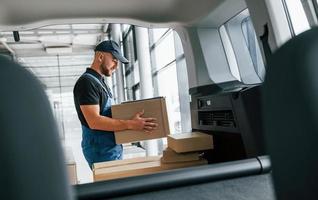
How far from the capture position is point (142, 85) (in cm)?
502

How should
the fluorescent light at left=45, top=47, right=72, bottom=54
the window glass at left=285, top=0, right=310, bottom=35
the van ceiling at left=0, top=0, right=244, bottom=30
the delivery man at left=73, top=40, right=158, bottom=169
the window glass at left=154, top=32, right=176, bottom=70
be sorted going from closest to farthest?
the window glass at left=285, top=0, right=310, bottom=35 < the van ceiling at left=0, top=0, right=244, bottom=30 < the delivery man at left=73, top=40, right=158, bottom=169 < the window glass at left=154, top=32, right=176, bottom=70 < the fluorescent light at left=45, top=47, right=72, bottom=54

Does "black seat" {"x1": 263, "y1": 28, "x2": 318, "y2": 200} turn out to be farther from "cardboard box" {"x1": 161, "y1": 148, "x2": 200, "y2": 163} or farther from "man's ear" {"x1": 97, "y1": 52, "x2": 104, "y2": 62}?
"man's ear" {"x1": 97, "y1": 52, "x2": 104, "y2": 62}

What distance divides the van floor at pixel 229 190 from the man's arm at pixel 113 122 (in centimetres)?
64

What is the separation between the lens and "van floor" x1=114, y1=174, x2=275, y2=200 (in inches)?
41.7

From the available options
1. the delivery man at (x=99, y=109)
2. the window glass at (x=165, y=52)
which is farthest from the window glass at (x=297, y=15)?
the window glass at (x=165, y=52)

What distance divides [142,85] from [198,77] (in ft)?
10.1

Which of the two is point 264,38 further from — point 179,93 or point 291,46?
point 179,93

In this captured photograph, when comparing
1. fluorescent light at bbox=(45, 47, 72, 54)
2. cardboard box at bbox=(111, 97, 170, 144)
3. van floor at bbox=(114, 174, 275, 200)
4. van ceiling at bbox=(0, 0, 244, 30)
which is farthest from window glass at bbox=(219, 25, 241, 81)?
fluorescent light at bbox=(45, 47, 72, 54)

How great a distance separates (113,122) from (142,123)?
0.18 metres

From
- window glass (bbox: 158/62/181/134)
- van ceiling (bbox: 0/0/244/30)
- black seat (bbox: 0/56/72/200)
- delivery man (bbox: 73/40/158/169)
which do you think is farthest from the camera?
window glass (bbox: 158/62/181/134)

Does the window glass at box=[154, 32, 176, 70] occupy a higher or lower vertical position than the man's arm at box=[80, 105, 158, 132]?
higher

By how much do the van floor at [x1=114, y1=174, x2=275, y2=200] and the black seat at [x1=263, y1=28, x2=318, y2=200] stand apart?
590 mm

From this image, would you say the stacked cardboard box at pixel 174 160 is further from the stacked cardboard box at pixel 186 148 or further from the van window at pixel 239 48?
the van window at pixel 239 48

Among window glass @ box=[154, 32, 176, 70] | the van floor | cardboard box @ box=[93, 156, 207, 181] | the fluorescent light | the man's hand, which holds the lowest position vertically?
the van floor
